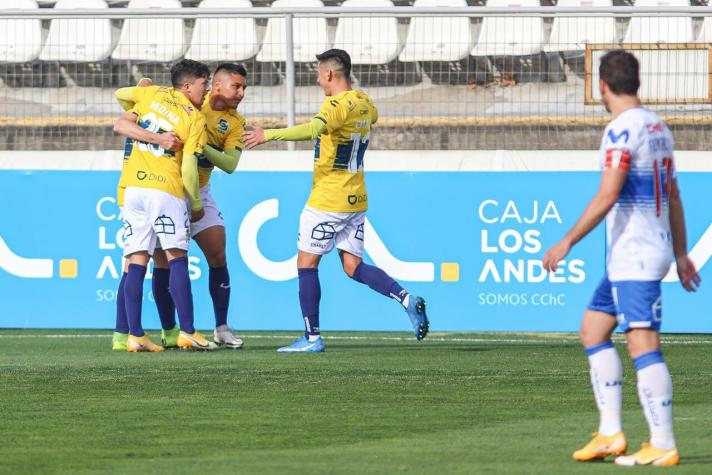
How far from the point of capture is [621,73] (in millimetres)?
5734

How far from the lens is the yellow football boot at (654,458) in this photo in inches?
218

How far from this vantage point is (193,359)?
9.97 meters

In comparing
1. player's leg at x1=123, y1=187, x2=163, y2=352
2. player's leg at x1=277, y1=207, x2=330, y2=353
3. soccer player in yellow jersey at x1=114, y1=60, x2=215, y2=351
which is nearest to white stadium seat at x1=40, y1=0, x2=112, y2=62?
soccer player in yellow jersey at x1=114, y1=60, x2=215, y2=351

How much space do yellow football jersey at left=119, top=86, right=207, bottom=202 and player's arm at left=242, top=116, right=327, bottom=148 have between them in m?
0.57

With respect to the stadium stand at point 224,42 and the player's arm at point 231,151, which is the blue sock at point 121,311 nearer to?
the player's arm at point 231,151

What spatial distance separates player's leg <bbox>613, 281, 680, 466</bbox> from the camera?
18.3 ft

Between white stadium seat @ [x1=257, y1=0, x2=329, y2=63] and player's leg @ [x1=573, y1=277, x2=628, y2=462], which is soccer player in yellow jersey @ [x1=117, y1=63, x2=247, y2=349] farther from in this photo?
player's leg @ [x1=573, y1=277, x2=628, y2=462]

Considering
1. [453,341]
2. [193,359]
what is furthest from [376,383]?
[453,341]

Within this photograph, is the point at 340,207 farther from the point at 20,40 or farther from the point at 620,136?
the point at 620,136

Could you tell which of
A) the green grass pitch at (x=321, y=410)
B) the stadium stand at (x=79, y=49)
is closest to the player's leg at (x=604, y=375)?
the green grass pitch at (x=321, y=410)

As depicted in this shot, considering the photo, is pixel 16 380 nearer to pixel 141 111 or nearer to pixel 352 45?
pixel 141 111

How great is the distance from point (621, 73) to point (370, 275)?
4.90 m

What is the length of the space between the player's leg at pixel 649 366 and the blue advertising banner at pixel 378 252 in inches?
266

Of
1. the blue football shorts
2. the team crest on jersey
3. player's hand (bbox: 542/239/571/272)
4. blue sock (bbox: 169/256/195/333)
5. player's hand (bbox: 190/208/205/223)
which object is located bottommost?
blue sock (bbox: 169/256/195/333)
